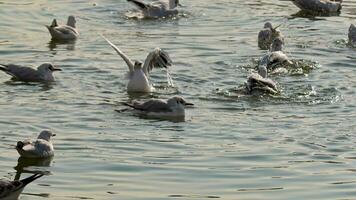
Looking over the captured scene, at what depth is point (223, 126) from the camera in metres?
15.1

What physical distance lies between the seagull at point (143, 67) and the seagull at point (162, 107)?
1.37 meters

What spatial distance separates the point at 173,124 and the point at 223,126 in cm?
80

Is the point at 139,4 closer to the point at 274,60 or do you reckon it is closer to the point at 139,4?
the point at 139,4

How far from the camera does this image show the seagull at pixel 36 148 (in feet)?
43.7

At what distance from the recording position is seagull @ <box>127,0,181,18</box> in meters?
23.8

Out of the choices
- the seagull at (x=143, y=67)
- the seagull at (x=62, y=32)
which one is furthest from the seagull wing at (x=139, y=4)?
the seagull at (x=143, y=67)

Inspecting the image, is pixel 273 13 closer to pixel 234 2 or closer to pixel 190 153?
pixel 234 2

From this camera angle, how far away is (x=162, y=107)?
16.1 m

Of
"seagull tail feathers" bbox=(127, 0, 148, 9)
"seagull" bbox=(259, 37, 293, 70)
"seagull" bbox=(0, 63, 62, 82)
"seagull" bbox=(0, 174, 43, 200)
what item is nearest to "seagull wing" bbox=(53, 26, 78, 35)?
"seagull tail feathers" bbox=(127, 0, 148, 9)

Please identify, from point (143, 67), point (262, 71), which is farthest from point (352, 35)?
point (143, 67)

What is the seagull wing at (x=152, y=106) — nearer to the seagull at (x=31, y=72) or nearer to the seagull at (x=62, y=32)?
the seagull at (x=31, y=72)

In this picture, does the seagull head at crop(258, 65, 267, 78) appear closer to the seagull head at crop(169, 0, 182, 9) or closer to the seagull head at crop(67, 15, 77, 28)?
the seagull head at crop(67, 15, 77, 28)

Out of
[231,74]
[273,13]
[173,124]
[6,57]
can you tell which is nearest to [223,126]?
[173,124]

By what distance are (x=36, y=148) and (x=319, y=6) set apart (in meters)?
13.2
